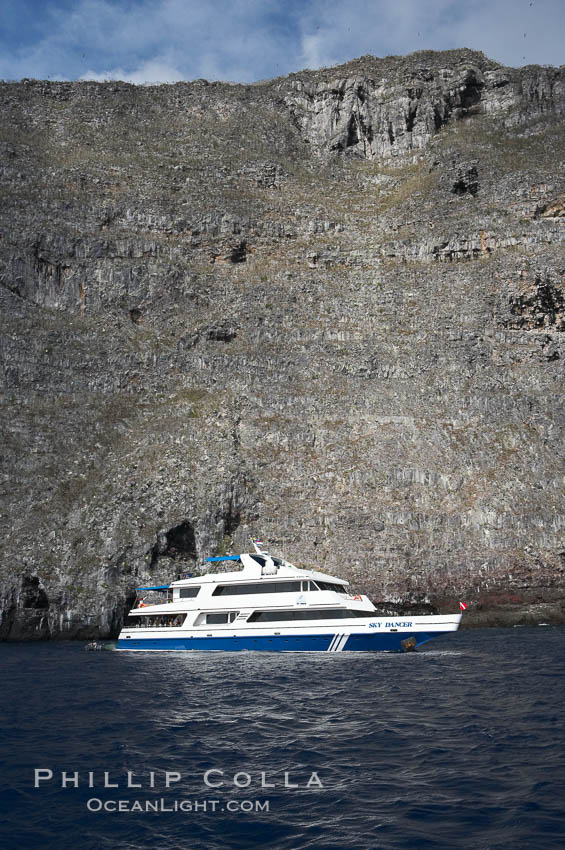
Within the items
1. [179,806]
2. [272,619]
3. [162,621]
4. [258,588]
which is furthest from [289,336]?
[179,806]

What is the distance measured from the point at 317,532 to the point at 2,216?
5116 centimetres

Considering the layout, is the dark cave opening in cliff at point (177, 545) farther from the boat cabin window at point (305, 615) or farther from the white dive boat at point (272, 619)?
the boat cabin window at point (305, 615)

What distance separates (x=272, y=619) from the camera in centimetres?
3853

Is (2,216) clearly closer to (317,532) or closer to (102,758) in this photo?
(317,532)

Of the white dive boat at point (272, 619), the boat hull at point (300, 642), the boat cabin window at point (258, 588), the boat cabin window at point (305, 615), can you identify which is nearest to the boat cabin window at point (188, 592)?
the white dive boat at point (272, 619)

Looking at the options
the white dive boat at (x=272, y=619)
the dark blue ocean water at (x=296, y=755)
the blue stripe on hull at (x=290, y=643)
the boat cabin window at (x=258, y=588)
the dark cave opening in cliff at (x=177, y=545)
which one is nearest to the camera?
the dark blue ocean water at (x=296, y=755)

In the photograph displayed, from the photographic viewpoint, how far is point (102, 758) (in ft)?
58.0

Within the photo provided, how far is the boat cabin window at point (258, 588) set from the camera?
A: 127ft

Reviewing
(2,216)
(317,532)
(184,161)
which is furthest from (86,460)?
(184,161)

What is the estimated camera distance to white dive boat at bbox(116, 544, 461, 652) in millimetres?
36625

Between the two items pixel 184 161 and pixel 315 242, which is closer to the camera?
pixel 315 242

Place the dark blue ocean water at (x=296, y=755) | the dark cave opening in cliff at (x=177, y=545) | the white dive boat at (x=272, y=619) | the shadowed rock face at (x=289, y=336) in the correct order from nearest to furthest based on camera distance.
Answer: the dark blue ocean water at (x=296, y=755) → the white dive boat at (x=272, y=619) → the dark cave opening in cliff at (x=177, y=545) → the shadowed rock face at (x=289, y=336)

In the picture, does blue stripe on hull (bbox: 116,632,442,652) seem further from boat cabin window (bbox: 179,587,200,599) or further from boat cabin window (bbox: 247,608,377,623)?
boat cabin window (bbox: 179,587,200,599)

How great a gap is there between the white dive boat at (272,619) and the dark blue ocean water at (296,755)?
10.9 feet
